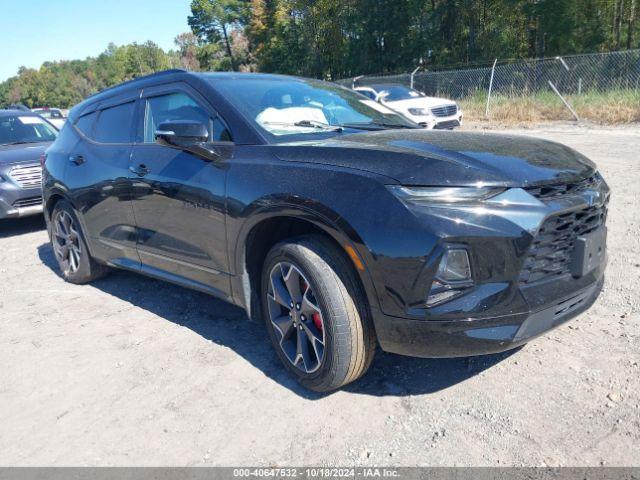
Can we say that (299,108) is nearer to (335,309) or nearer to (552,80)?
(335,309)

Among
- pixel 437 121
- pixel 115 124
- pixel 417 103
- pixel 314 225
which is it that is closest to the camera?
pixel 314 225

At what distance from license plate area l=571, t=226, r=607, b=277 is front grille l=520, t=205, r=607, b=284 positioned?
0.07 ft

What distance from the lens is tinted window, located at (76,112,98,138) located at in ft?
15.6

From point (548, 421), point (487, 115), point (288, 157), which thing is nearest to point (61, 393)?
point (288, 157)

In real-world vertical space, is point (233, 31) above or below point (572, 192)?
above

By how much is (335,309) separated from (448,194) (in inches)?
30.6

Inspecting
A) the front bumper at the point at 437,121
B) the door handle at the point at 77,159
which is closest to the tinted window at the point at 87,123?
the door handle at the point at 77,159

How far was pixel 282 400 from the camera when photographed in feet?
9.59

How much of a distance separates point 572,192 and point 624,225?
340cm

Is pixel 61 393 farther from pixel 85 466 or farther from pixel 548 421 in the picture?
pixel 548 421

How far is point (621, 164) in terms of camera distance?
8922 mm

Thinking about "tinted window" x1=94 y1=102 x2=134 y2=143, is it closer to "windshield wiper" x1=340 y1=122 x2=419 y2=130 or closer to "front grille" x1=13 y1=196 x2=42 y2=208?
"windshield wiper" x1=340 y1=122 x2=419 y2=130

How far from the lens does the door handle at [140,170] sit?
148 inches

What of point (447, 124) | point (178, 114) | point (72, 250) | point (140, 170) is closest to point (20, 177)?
point (72, 250)
